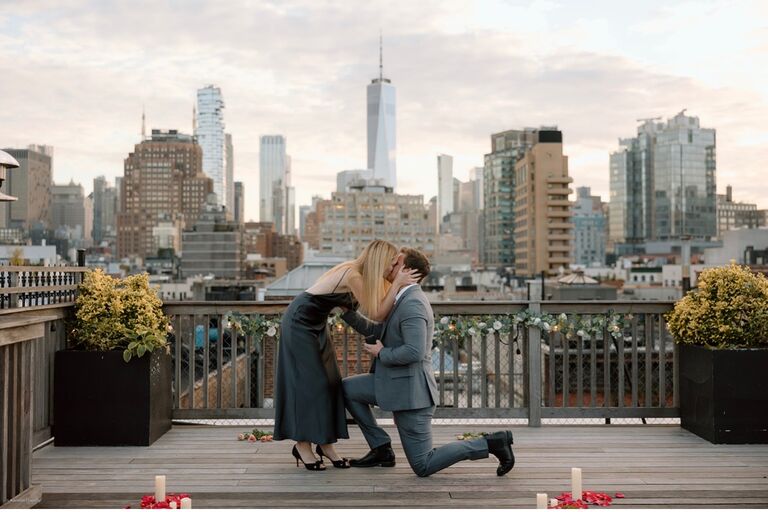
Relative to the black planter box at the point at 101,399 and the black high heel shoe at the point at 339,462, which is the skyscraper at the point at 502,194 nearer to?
the black planter box at the point at 101,399

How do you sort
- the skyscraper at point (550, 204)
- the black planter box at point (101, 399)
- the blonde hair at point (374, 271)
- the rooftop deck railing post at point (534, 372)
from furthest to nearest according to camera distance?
the skyscraper at point (550, 204) < the rooftop deck railing post at point (534, 372) < the black planter box at point (101, 399) < the blonde hair at point (374, 271)

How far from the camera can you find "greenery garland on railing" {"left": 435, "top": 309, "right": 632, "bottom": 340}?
6.52 m

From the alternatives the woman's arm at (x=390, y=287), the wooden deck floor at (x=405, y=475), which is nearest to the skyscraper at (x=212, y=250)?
the wooden deck floor at (x=405, y=475)

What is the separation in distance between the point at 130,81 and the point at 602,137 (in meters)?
115

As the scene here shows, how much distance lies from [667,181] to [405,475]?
189 m

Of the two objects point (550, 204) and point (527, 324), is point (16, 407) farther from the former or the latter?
point (550, 204)

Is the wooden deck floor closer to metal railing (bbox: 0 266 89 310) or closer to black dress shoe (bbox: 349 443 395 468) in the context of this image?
black dress shoe (bbox: 349 443 395 468)

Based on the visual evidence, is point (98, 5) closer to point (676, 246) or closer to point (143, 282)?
point (143, 282)

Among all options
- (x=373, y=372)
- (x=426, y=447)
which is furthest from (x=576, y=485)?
(x=373, y=372)

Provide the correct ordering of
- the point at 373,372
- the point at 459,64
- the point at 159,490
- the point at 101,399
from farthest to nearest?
the point at 459,64, the point at 101,399, the point at 373,372, the point at 159,490

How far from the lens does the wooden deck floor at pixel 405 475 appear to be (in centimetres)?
439

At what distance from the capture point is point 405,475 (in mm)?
4902

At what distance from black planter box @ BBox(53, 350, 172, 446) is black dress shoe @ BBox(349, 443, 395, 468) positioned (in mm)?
1726

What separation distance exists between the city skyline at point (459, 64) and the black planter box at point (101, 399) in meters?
9.32
